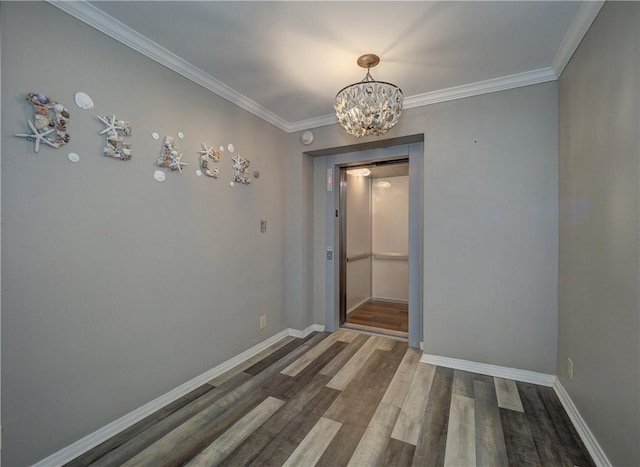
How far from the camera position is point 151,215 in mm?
1930

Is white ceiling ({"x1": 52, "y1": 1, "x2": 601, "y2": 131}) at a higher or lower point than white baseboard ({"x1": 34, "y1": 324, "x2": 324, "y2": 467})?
higher

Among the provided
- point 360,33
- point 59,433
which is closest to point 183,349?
point 59,433

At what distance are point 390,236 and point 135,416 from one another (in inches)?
164

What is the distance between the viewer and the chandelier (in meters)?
1.83

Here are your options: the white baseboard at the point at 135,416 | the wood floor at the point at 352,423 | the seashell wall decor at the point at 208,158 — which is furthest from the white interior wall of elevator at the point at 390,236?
the seashell wall decor at the point at 208,158

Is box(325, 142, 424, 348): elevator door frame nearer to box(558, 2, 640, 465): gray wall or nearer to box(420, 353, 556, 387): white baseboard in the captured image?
box(420, 353, 556, 387): white baseboard

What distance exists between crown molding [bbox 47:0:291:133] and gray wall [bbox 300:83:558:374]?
5.26 feet

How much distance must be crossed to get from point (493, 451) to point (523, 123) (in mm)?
2351

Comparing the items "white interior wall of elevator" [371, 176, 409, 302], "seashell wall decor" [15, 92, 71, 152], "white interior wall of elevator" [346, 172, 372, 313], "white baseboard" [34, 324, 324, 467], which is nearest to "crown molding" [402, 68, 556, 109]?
"white interior wall of elevator" [346, 172, 372, 313]

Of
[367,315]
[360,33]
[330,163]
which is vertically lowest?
[367,315]

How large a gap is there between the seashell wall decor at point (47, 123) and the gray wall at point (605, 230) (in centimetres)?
274

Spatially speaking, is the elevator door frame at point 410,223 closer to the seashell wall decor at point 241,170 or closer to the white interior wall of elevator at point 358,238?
the white interior wall of elevator at point 358,238

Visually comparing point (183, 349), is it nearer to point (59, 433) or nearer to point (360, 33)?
point (59, 433)

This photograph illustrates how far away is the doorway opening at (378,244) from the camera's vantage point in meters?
4.33
